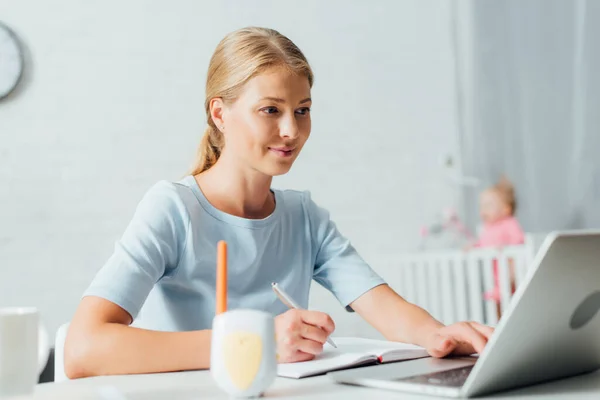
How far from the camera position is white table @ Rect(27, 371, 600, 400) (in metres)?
0.65

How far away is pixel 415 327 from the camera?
106cm

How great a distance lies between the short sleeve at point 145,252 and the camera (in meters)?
0.95

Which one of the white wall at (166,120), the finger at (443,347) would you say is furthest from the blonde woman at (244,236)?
the white wall at (166,120)

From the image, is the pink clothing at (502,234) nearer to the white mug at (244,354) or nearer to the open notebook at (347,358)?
the open notebook at (347,358)

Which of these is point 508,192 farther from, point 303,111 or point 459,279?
point 303,111

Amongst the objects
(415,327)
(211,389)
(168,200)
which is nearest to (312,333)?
(211,389)

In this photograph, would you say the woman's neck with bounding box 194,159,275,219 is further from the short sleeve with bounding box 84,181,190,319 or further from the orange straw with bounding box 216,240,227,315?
the orange straw with bounding box 216,240,227,315

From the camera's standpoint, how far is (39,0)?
2.70m

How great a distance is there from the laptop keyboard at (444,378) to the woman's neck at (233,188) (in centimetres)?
56

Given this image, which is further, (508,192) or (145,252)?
(508,192)

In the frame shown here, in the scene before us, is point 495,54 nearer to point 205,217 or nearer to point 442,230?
point 442,230

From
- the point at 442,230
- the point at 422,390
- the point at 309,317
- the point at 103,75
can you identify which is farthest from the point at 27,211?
the point at 422,390

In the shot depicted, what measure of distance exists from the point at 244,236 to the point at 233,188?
9cm

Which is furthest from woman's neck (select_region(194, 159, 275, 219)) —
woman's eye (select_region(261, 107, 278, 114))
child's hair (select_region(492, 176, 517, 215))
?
child's hair (select_region(492, 176, 517, 215))
